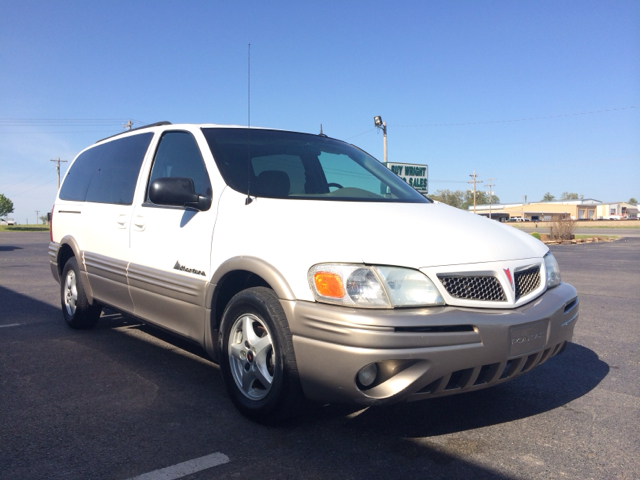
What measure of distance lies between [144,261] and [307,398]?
1.89 m

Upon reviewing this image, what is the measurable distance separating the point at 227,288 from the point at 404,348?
1.33 m

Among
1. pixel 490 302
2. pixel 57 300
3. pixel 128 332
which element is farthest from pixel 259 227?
pixel 57 300

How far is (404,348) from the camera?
2525 mm

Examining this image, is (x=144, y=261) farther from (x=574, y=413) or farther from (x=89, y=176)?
(x=574, y=413)

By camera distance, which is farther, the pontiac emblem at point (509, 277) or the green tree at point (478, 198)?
the green tree at point (478, 198)

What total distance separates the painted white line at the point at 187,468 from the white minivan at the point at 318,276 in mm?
390

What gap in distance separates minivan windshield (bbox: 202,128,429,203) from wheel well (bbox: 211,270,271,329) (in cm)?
52

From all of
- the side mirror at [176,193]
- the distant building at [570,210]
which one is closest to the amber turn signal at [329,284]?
the side mirror at [176,193]

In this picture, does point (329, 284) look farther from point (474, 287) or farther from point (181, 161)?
point (181, 161)

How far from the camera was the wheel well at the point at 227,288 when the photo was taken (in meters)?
3.29

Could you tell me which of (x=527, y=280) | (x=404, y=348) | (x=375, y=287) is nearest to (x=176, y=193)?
(x=375, y=287)

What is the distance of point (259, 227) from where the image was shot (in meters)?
3.13

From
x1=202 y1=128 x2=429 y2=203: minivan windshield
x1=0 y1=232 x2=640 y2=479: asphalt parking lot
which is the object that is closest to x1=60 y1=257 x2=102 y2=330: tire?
x1=0 y1=232 x2=640 y2=479: asphalt parking lot

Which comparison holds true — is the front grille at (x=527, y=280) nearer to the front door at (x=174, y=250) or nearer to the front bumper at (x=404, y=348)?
the front bumper at (x=404, y=348)
